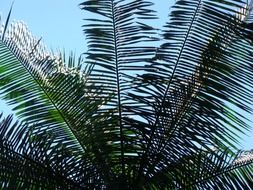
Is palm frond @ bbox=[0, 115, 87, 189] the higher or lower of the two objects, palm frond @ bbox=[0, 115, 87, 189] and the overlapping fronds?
the lower

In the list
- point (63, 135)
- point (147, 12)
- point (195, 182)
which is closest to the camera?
point (147, 12)

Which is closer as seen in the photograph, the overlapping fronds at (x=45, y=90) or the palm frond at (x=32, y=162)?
the palm frond at (x=32, y=162)

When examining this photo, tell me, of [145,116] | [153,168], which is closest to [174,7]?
[145,116]

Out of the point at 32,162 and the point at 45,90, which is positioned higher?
the point at 45,90

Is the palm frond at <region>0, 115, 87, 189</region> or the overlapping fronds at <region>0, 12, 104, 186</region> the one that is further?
the overlapping fronds at <region>0, 12, 104, 186</region>

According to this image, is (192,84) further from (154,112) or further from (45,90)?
(45,90)

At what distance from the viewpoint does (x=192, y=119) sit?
552 centimetres

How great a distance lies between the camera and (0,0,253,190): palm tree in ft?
17.5

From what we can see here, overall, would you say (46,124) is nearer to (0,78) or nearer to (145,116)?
(0,78)

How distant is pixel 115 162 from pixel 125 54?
3.45ft

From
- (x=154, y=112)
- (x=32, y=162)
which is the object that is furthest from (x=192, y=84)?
(x=32, y=162)

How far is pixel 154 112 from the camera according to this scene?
5.41m

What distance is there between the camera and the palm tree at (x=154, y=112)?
532 cm

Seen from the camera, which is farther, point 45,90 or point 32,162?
point 45,90
